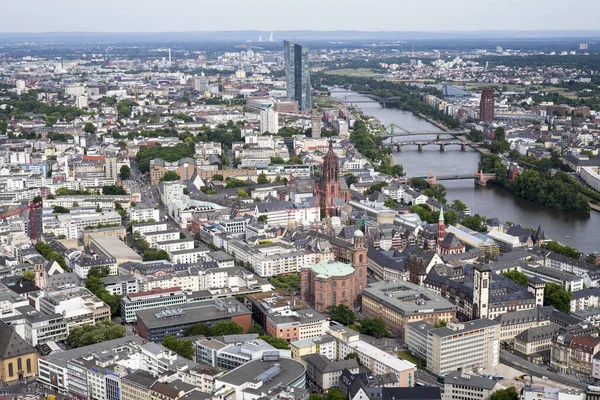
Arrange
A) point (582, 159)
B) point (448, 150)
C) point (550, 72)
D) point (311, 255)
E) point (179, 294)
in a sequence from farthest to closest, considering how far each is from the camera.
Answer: point (550, 72) < point (448, 150) < point (582, 159) < point (311, 255) < point (179, 294)

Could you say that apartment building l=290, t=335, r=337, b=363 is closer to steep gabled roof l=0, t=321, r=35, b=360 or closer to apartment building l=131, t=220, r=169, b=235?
steep gabled roof l=0, t=321, r=35, b=360

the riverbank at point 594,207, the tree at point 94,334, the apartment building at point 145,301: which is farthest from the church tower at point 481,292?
the riverbank at point 594,207

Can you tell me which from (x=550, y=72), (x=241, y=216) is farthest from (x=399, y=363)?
(x=550, y=72)

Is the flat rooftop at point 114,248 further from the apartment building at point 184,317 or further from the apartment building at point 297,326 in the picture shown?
the apartment building at point 297,326

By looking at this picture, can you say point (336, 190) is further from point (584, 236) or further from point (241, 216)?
point (584, 236)

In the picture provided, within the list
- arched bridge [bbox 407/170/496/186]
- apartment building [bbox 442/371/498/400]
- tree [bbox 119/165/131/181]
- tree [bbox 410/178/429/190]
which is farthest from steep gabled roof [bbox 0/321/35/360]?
arched bridge [bbox 407/170/496/186]
